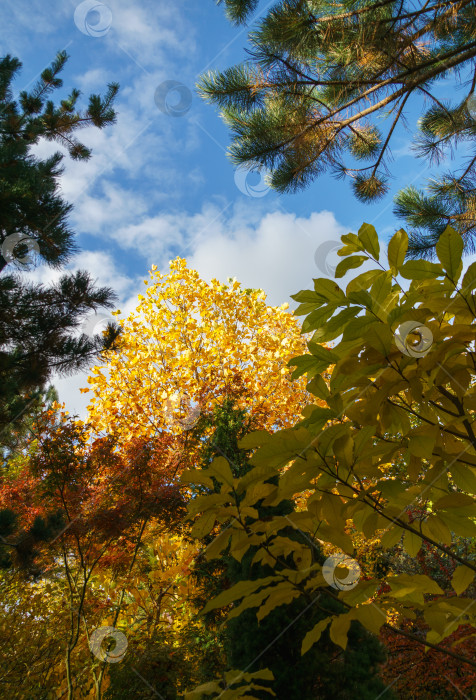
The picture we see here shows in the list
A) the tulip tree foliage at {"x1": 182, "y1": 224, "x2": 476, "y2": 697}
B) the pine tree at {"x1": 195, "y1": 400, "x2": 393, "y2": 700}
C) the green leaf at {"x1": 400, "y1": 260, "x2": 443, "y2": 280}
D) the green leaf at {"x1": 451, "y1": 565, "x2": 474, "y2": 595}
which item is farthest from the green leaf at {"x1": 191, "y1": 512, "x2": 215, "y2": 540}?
the pine tree at {"x1": 195, "y1": 400, "x2": 393, "y2": 700}

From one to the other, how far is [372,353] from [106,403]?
710 cm

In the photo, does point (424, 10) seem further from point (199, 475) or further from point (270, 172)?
point (199, 475)

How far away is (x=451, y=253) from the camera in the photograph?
2.79 feet

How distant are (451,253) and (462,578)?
2.31ft

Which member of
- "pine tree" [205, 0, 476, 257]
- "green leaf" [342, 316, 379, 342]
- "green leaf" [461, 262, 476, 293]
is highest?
"pine tree" [205, 0, 476, 257]

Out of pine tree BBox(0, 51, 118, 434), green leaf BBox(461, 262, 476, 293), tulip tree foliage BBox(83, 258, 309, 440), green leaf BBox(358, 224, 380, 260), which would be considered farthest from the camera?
tulip tree foliage BBox(83, 258, 309, 440)

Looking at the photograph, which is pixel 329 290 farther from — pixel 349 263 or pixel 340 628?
pixel 340 628

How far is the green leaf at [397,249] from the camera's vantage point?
3.15 ft

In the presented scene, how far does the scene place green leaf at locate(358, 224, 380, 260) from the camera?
3.07ft

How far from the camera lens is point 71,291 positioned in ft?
16.1

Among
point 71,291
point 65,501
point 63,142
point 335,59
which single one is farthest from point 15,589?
point 335,59

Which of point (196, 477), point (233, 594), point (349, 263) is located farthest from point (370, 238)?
point (233, 594)

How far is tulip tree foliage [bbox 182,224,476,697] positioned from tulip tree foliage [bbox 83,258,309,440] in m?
5.34

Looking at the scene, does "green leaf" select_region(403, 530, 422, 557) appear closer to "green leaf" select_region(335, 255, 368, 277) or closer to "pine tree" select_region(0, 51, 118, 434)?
"green leaf" select_region(335, 255, 368, 277)
